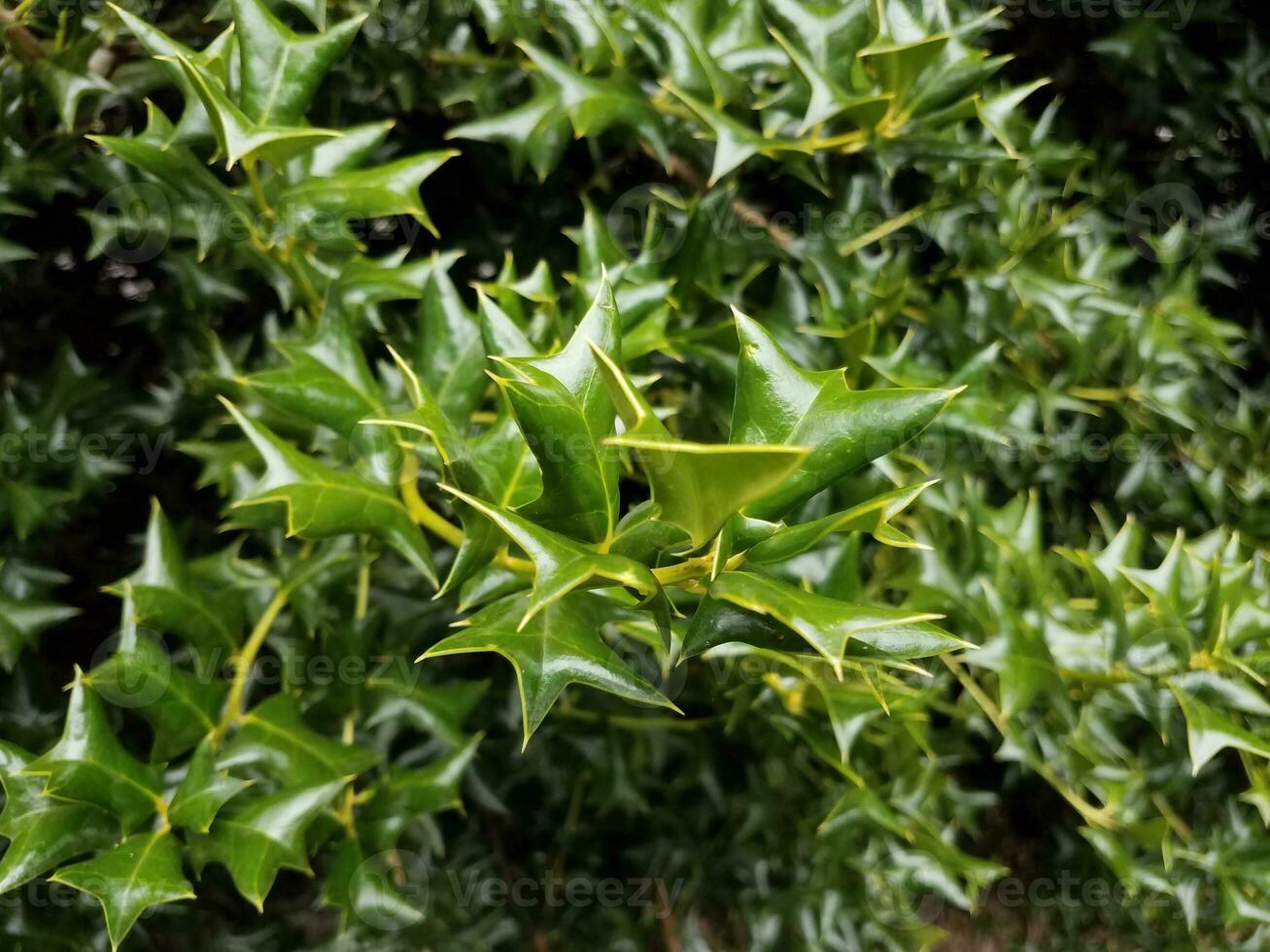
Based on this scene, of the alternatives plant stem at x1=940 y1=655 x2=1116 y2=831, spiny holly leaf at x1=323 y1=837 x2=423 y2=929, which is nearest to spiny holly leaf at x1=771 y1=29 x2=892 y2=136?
plant stem at x1=940 y1=655 x2=1116 y2=831

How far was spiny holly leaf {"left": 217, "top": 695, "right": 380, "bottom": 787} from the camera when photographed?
2.69 feet

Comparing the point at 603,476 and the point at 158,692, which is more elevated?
the point at 603,476

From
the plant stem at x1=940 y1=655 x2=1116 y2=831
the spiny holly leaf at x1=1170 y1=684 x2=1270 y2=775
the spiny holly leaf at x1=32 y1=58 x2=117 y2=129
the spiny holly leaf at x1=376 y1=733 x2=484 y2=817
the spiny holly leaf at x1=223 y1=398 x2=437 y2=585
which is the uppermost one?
the spiny holly leaf at x1=32 y1=58 x2=117 y2=129

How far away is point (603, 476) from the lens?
A: 54 centimetres

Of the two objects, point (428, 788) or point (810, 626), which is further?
point (428, 788)

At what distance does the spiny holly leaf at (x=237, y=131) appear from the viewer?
27.2 inches

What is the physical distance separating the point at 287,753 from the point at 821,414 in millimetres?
589

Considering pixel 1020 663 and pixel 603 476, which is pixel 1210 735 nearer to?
pixel 1020 663

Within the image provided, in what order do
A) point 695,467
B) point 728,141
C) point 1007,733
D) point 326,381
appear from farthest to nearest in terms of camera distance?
point 1007,733, point 728,141, point 326,381, point 695,467

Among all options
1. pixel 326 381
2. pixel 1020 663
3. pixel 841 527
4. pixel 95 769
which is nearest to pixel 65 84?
pixel 326 381

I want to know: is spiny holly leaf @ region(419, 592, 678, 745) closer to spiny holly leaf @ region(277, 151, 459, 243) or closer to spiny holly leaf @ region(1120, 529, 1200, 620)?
spiny holly leaf @ region(277, 151, 459, 243)

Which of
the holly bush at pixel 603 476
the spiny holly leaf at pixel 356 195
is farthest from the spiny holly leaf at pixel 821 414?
the spiny holly leaf at pixel 356 195

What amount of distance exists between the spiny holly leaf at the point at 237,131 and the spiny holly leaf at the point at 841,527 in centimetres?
46

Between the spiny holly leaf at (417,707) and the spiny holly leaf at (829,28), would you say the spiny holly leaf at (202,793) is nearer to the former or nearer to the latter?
the spiny holly leaf at (417,707)
